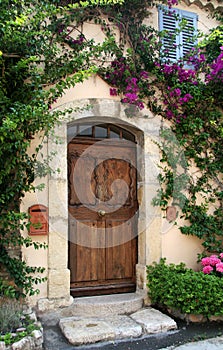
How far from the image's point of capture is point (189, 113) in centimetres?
470

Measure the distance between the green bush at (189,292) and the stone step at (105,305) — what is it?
26 cm

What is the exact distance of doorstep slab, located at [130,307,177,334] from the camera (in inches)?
140

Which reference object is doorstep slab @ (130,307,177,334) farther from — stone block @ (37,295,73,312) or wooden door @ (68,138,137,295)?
stone block @ (37,295,73,312)

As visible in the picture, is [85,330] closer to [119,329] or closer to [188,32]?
[119,329]

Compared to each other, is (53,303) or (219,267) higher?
(219,267)

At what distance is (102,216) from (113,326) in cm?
136

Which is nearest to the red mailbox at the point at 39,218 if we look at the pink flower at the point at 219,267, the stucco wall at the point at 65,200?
the stucco wall at the point at 65,200

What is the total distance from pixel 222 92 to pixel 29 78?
260 cm

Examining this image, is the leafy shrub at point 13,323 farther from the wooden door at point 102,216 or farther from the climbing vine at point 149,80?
the wooden door at point 102,216

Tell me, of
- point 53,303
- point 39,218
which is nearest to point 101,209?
point 39,218

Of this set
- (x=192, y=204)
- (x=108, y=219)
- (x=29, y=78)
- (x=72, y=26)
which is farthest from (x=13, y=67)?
(x=192, y=204)

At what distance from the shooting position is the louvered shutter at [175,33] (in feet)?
15.6

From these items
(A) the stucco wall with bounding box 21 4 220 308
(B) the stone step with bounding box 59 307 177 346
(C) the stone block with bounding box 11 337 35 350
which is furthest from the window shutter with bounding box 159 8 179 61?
(C) the stone block with bounding box 11 337 35 350

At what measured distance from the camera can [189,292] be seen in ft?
12.1
